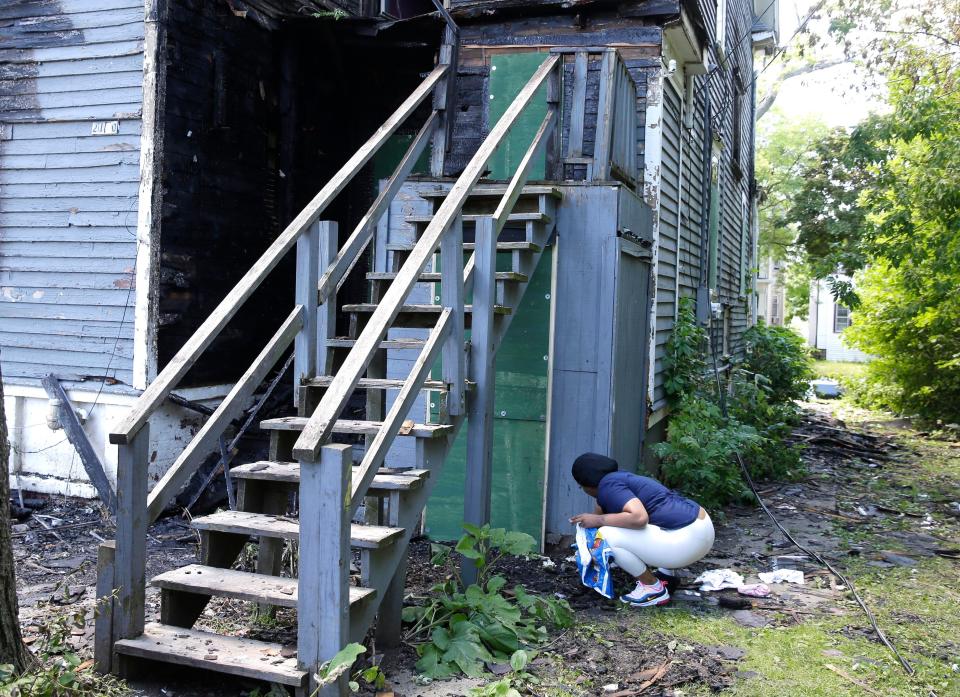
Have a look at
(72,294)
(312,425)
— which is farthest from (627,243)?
(72,294)

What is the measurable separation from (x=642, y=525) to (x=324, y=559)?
2.41 metres

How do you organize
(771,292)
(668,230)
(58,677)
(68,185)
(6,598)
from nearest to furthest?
(58,677) → (6,598) → (68,185) → (668,230) → (771,292)

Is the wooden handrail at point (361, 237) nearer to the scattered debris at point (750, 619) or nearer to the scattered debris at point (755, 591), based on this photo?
the scattered debris at point (750, 619)

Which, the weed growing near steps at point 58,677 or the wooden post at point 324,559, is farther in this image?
the wooden post at point 324,559

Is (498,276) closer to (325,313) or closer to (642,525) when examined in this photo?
(325,313)

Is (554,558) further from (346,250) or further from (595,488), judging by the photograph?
(346,250)

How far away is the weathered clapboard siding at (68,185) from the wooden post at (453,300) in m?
4.18

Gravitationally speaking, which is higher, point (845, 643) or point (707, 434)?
point (707, 434)

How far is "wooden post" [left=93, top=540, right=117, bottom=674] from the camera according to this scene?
145 inches

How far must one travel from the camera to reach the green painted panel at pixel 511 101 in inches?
297

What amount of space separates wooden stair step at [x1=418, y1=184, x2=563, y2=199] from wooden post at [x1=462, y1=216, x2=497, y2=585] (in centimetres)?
102

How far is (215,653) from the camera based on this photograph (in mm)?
3629

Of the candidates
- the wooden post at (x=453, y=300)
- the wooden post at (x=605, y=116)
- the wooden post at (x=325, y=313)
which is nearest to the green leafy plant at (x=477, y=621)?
the wooden post at (x=453, y=300)

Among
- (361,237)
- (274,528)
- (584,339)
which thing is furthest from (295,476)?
(584,339)
